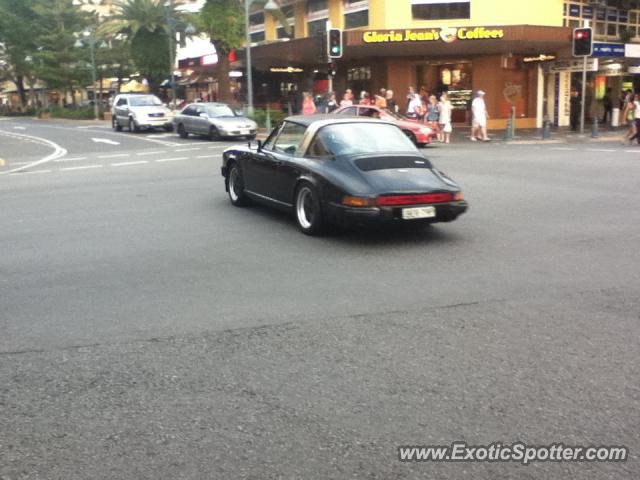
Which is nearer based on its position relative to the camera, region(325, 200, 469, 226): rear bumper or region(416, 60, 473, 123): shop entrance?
region(325, 200, 469, 226): rear bumper

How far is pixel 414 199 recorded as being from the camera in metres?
8.22

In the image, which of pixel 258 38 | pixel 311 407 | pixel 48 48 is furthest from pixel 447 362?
pixel 48 48

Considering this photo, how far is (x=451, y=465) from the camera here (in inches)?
129

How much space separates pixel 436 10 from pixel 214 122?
40.9 feet

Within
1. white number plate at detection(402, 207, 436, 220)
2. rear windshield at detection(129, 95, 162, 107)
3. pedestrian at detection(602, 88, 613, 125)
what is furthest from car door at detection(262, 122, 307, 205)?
pedestrian at detection(602, 88, 613, 125)

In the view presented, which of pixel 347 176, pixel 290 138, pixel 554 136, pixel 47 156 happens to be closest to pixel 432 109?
pixel 554 136

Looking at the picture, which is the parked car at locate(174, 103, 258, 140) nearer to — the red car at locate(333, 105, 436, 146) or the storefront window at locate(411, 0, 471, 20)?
the red car at locate(333, 105, 436, 146)

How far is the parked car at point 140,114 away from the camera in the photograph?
111ft

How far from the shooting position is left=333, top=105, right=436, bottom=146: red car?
22847 millimetres

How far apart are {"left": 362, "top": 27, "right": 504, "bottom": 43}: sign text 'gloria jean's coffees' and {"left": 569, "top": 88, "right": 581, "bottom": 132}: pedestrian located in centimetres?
522

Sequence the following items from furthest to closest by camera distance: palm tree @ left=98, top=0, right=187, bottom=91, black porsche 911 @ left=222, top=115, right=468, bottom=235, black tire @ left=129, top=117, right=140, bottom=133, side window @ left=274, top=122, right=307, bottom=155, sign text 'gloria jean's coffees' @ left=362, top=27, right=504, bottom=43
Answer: palm tree @ left=98, top=0, right=187, bottom=91, black tire @ left=129, top=117, right=140, bottom=133, sign text 'gloria jean's coffees' @ left=362, top=27, right=504, bottom=43, side window @ left=274, top=122, right=307, bottom=155, black porsche 911 @ left=222, top=115, right=468, bottom=235

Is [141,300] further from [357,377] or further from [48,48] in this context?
[48,48]

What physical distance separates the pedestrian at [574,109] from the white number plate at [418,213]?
25.8m

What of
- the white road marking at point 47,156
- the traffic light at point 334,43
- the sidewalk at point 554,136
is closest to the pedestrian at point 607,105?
the sidewalk at point 554,136
